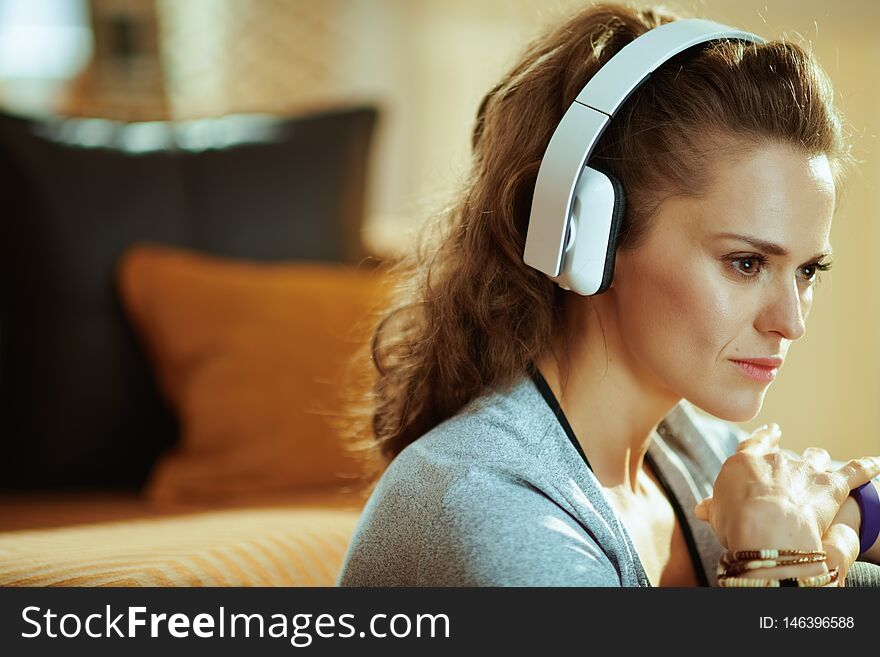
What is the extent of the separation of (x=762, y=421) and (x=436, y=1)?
5.27 ft

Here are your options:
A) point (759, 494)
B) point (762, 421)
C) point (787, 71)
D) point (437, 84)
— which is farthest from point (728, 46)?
point (437, 84)

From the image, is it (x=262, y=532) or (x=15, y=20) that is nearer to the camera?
(x=262, y=532)

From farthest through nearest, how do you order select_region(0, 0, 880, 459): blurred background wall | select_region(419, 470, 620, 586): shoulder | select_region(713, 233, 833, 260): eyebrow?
select_region(0, 0, 880, 459): blurred background wall < select_region(713, 233, 833, 260): eyebrow < select_region(419, 470, 620, 586): shoulder

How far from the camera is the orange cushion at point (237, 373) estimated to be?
67.2 inches

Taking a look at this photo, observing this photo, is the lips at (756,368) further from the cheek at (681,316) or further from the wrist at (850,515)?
the wrist at (850,515)

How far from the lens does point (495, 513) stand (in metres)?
0.84

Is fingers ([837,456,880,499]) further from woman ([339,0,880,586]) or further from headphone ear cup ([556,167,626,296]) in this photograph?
headphone ear cup ([556,167,626,296])

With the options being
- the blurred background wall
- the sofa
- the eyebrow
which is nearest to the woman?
the eyebrow

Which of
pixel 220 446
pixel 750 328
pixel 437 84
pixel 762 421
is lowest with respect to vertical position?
pixel 762 421

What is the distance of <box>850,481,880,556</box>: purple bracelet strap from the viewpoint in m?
1.00

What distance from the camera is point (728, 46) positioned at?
3.19ft

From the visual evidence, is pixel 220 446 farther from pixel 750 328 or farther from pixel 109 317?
pixel 750 328

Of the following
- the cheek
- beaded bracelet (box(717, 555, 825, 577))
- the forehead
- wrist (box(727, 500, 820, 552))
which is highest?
the forehead

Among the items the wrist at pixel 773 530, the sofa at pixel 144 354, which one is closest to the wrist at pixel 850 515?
the wrist at pixel 773 530
